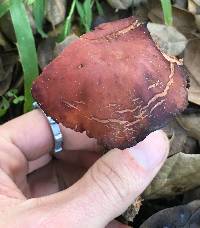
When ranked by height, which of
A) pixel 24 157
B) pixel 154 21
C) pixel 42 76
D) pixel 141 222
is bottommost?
pixel 141 222

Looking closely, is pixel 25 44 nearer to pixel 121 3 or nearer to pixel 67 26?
pixel 67 26

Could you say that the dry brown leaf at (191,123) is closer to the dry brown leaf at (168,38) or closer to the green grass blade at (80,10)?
the dry brown leaf at (168,38)

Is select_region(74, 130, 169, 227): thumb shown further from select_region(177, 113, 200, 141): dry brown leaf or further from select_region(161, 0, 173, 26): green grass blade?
select_region(161, 0, 173, 26): green grass blade

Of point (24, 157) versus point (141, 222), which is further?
point (141, 222)

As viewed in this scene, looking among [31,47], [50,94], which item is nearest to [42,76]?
[50,94]

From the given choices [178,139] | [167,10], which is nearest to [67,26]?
[167,10]

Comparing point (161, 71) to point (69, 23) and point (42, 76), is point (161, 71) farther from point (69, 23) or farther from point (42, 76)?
point (69, 23)

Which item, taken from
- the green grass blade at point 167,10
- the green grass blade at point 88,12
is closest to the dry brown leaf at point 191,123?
the green grass blade at point 167,10
